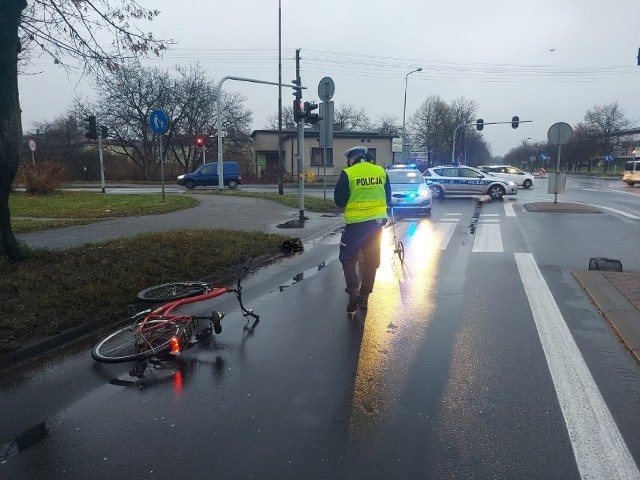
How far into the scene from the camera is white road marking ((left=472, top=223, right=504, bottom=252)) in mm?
10144

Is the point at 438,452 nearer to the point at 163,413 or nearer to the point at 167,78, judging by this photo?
the point at 163,413

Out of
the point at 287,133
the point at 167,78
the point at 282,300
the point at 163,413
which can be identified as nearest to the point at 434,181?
the point at 282,300

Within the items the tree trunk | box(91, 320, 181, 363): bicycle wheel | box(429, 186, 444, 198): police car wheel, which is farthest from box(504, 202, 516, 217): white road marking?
the tree trunk

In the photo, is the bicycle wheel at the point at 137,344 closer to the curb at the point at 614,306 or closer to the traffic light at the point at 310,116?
the curb at the point at 614,306

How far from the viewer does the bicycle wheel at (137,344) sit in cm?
439

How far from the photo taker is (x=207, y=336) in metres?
5.08

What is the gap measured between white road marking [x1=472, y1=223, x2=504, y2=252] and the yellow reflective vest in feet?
16.0

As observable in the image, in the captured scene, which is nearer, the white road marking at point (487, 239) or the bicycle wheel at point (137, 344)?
the bicycle wheel at point (137, 344)

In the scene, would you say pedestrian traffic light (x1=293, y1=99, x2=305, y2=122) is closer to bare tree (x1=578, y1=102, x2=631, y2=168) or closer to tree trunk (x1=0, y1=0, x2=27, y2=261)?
tree trunk (x1=0, y1=0, x2=27, y2=261)

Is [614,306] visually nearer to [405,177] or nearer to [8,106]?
[8,106]

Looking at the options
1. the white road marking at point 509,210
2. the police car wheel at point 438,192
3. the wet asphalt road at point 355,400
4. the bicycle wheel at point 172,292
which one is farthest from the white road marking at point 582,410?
the police car wheel at point 438,192

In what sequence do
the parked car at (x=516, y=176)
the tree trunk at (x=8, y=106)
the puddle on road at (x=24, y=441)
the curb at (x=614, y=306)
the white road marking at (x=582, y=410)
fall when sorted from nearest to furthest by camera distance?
the white road marking at (x=582, y=410) < the puddle on road at (x=24, y=441) < the curb at (x=614, y=306) < the tree trunk at (x=8, y=106) < the parked car at (x=516, y=176)

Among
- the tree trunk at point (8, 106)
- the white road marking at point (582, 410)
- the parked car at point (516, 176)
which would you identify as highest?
the tree trunk at point (8, 106)

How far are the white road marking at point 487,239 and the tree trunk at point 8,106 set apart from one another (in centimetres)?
835
